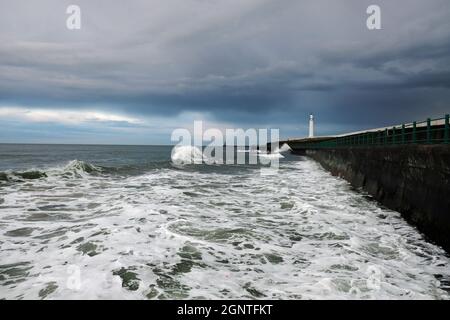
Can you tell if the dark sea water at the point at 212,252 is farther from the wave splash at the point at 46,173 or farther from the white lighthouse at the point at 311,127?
the white lighthouse at the point at 311,127

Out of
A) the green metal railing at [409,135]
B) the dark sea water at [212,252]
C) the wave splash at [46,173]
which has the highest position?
the green metal railing at [409,135]

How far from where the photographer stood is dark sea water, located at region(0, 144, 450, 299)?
14.8ft

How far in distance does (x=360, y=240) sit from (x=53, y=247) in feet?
18.7

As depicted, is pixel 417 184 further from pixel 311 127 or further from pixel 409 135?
pixel 311 127

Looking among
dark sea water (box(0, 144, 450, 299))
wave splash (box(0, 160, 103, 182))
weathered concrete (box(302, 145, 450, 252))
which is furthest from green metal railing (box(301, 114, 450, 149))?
wave splash (box(0, 160, 103, 182))

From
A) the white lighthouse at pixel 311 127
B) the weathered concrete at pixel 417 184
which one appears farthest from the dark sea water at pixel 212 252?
the white lighthouse at pixel 311 127

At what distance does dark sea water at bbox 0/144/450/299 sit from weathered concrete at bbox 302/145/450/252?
349 millimetres

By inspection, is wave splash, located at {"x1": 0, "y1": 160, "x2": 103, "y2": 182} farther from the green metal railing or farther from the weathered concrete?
the green metal railing

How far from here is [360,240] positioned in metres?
7.00

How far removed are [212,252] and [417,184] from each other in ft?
18.2

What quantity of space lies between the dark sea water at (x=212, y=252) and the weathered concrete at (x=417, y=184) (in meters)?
0.35

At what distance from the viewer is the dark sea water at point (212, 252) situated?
178 inches

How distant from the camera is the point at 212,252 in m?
6.03
